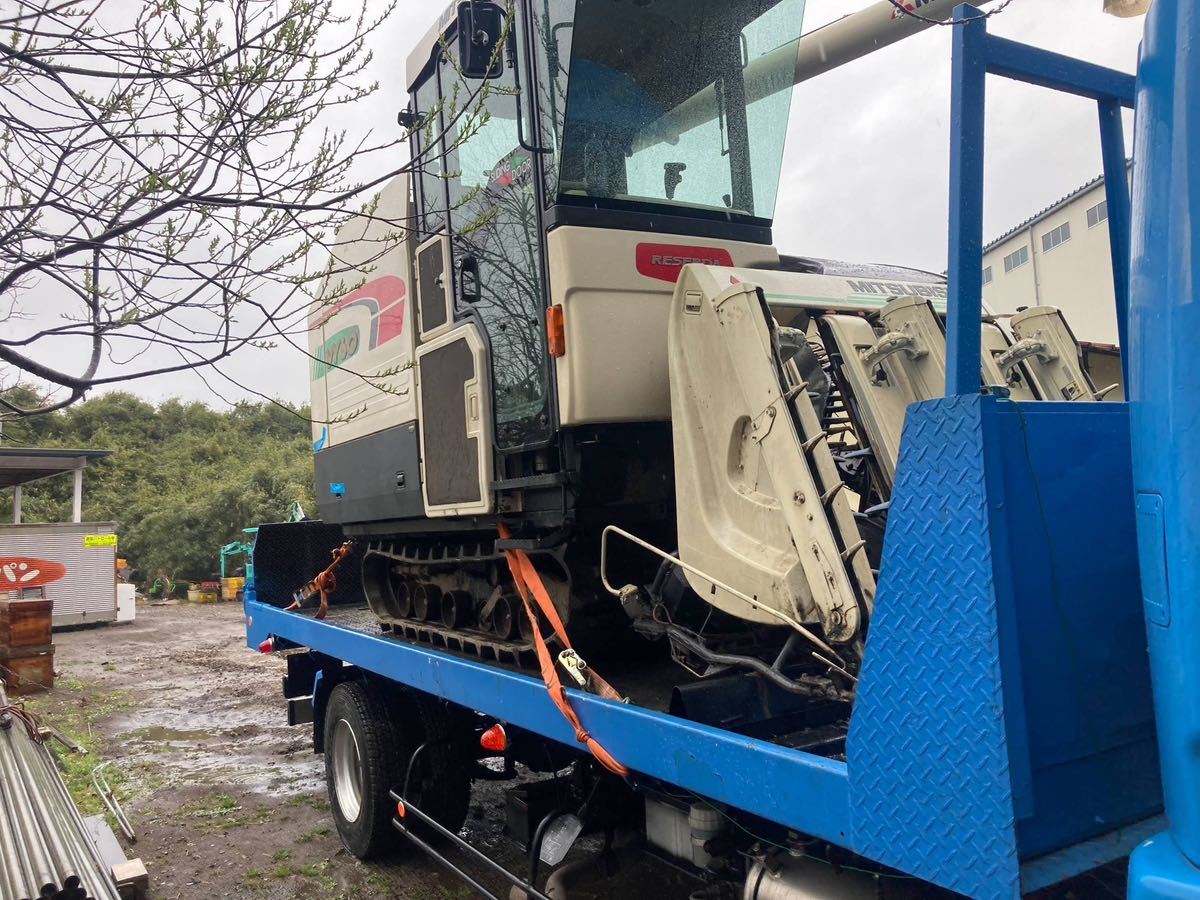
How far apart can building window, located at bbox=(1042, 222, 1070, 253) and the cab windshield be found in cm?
438

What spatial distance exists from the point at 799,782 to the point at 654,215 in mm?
2285

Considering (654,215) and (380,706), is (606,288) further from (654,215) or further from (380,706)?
(380,706)

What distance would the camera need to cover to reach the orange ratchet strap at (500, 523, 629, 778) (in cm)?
288

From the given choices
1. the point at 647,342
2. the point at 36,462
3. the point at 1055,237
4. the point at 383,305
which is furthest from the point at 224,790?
the point at 36,462

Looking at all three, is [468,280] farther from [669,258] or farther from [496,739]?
[496,739]

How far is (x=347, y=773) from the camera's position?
17.2 feet

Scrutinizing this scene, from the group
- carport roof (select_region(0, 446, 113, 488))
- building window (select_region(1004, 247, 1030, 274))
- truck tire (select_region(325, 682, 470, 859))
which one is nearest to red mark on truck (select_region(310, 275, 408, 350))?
truck tire (select_region(325, 682, 470, 859))

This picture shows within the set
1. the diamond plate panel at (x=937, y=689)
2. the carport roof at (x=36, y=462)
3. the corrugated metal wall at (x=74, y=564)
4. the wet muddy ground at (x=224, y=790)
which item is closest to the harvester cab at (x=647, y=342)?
the diamond plate panel at (x=937, y=689)

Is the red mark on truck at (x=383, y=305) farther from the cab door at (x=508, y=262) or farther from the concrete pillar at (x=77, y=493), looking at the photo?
the concrete pillar at (x=77, y=493)

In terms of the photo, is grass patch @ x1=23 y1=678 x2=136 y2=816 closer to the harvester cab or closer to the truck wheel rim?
the truck wheel rim

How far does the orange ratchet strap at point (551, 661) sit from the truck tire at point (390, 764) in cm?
145

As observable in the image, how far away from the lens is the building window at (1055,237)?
761 centimetres

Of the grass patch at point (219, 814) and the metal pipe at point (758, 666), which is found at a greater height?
the metal pipe at point (758, 666)

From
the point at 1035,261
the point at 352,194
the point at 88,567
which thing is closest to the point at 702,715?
the point at 352,194
